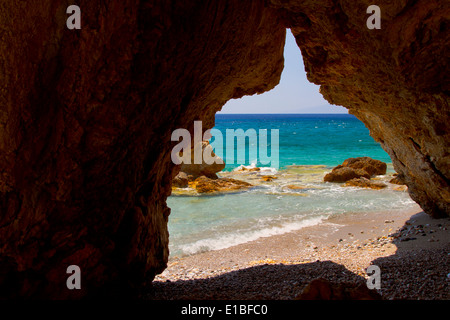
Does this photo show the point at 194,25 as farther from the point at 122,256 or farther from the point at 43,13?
the point at 122,256

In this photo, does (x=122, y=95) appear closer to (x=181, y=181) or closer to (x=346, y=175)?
(x=181, y=181)

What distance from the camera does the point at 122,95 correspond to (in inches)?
149

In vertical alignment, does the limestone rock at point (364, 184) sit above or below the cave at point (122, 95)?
below

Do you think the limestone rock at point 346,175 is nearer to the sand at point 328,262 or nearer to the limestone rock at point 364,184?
the limestone rock at point 364,184

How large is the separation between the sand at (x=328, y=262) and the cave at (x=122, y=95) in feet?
4.28

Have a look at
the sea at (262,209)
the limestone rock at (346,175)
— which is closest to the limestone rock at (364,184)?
the sea at (262,209)

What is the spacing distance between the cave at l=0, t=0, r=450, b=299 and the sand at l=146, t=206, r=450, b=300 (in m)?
1.30

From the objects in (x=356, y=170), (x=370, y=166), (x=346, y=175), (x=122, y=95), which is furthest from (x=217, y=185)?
(x=122, y=95)

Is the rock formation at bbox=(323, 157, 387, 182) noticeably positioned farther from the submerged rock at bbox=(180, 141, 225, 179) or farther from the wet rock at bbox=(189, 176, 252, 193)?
the submerged rock at bbox=(180, 141, 225, 179)

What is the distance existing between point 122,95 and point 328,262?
4811mm

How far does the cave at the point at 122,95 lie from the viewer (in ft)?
11.3

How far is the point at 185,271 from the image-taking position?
7098 millimetres
